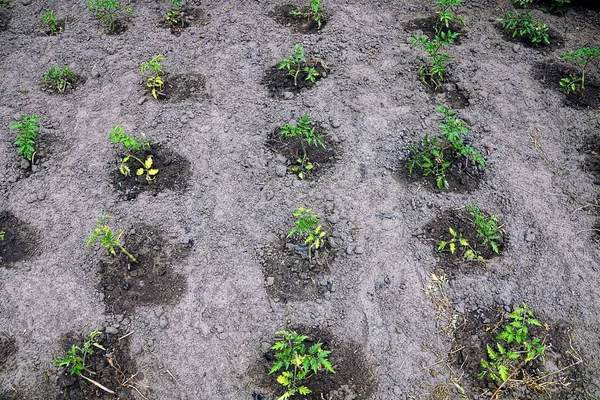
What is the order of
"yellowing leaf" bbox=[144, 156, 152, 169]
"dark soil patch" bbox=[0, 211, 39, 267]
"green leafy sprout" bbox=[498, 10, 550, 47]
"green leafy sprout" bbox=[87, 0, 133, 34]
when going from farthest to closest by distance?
"green leafy sprout" bbox=[87, 0, 133, 34], "green leafy sprout" bbox=[498, 10, 550, 47], "yellowing leaf" bbox=[144, 156, 152, 169], "dark soil patch" bbox=[0, 211, 39, 267]

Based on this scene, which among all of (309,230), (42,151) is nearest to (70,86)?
(42,151)

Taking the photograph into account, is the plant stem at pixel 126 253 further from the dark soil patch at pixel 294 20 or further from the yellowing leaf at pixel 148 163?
the dark soil patch at pixel 294 20

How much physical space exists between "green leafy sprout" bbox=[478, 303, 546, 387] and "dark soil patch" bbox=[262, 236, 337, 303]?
1.18m

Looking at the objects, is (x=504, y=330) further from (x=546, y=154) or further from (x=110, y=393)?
(x=110, y=393)

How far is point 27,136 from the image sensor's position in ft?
13.9

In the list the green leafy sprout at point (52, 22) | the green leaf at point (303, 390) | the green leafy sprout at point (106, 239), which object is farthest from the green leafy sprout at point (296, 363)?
the green leafy sprout at point (52, 22)

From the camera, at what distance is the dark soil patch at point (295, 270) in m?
3.46

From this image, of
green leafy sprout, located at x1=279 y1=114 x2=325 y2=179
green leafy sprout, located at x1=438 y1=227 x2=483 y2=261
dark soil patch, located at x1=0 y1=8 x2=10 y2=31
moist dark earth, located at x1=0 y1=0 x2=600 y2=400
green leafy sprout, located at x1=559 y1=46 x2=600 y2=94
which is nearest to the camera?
moist dark earth, located at x1=0 y1=0 x2=600 y2=400

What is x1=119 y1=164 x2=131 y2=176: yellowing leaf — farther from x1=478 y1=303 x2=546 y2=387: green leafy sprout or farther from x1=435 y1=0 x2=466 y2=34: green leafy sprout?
x1=435 y1=0 x2=466 y2=34: green leafy sprout

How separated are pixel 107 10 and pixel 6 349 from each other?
4.19m

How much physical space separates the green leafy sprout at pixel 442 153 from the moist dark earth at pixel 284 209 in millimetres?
118

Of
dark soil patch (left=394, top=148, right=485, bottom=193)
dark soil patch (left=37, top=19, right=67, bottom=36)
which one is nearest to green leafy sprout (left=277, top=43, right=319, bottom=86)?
dark soil patch (left=394, top=148, right=485, bottom=193)

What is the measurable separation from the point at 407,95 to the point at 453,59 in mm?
828

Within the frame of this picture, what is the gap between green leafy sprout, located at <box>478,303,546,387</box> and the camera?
302 centimetres
